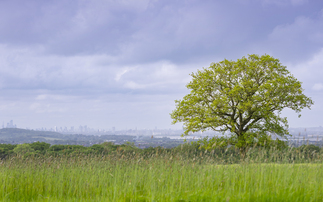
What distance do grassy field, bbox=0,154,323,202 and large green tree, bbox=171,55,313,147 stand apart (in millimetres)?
12441

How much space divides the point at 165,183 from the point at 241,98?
15989mm

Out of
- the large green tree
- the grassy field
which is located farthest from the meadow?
the large green tree

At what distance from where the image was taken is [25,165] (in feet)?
28.9

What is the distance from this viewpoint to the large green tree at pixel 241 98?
2012cm

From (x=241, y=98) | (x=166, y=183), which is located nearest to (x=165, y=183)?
(x=166, y=183)

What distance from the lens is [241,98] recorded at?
20734mm

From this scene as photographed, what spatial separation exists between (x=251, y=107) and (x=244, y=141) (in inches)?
→ 123

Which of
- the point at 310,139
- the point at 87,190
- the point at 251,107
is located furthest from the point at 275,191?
the point at 251,107

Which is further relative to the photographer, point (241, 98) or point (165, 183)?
point (241, 98)

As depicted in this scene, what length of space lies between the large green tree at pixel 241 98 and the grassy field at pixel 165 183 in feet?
40.8

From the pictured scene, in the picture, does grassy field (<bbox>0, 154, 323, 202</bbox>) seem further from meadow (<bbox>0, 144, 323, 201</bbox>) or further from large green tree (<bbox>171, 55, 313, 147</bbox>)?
large green tree (<bbox>171, 55, 313, 147</bbox>)

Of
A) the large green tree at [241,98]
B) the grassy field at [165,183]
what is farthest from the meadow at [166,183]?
the large green tree at [241,98]

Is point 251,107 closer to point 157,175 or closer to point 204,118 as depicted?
point 204,118

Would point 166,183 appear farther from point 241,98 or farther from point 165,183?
point 241,98
